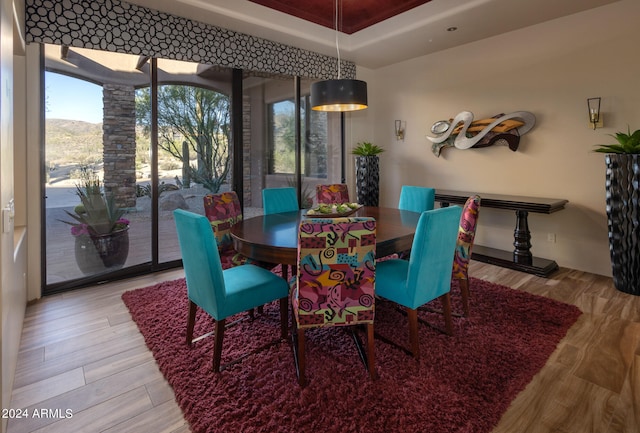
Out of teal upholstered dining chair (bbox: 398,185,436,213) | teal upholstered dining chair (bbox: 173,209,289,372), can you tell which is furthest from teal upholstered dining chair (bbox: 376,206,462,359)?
teal upholstered dining chair (bbox: 398,185,436,213)

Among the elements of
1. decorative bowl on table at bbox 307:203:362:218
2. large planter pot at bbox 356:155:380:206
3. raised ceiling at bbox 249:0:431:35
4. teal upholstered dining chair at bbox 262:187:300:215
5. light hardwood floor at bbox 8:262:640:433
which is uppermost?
raised ceiling at bbox 249:0:431:35

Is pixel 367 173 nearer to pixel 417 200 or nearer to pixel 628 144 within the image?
pixel 417 200

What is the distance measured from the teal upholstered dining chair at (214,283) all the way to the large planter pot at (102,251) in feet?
6.38

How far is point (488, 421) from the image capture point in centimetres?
165

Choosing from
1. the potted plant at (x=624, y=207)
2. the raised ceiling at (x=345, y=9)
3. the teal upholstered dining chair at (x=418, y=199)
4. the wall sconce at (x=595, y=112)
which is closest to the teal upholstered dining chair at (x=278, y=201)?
the teal upholstered dining chair at (x=418, y=199)

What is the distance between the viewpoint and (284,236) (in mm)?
2289

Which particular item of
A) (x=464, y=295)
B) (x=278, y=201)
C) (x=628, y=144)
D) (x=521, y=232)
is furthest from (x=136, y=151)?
(x=628, y=144)

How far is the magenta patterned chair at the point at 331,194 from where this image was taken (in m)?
3.99

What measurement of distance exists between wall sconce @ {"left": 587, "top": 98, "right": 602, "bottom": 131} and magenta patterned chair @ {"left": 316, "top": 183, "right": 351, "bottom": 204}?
2618 millimetres

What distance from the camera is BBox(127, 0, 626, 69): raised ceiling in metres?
3.47

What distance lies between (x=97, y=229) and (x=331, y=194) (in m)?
2.47

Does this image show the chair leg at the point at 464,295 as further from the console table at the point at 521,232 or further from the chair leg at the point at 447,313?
the console table at the point at 521,232

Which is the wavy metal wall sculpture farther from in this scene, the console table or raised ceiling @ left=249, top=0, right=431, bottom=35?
raised ceiling @ left=249, top=0, right=431, bottom=35

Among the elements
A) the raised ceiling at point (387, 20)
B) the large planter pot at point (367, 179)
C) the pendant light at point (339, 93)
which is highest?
the raised ceiling at point (387, 20)
